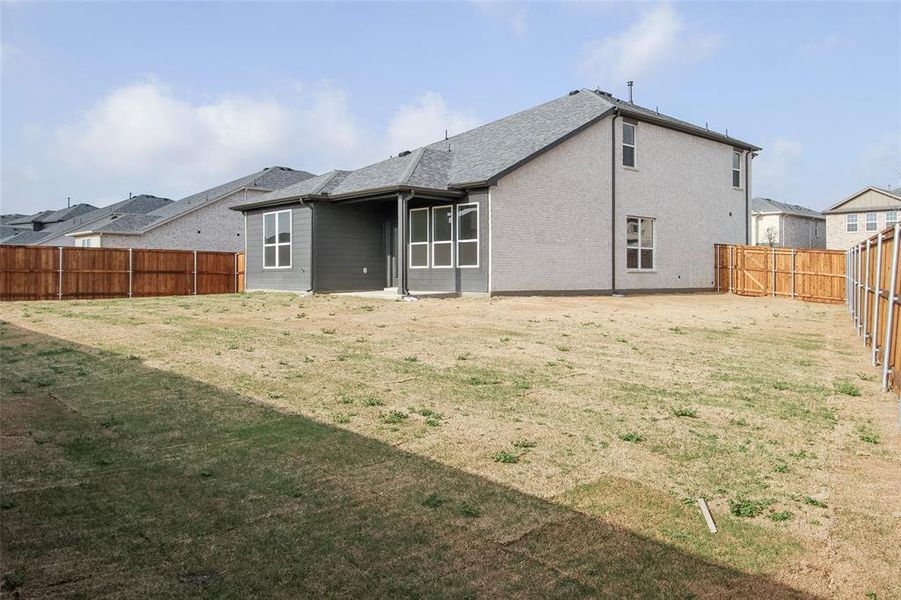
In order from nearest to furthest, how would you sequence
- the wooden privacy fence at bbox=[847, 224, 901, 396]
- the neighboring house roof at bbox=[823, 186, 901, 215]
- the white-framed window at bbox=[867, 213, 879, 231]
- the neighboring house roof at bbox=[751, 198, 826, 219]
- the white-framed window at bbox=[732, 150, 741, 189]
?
the wooden privacy fence at bbox=[847, 224, 901, 396] < the white-framed window at bbox=[732, 150, 741, 189] < the neighboring house roof at bbox=[823, 186, 901, 215] < the white-framed window at bbox=[867, 213, 879, 231] < the neighboring house roof at bbox=[751, 198, 826, 219]

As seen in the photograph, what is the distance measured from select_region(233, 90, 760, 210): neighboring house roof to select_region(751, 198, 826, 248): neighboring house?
31.1 meters

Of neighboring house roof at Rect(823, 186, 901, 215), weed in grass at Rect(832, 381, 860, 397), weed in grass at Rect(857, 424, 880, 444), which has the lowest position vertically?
weed in grass at Rect(857, 424, 880, 444)

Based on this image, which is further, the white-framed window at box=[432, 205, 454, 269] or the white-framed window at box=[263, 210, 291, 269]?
the white-framed window at box=[263, 210, 291, 269]

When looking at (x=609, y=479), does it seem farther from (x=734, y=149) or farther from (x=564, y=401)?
(x=734, y=149)

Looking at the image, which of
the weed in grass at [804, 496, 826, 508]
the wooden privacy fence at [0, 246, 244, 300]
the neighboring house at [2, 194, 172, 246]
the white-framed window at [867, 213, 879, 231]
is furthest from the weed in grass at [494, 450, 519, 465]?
the white-framed window at [867, 213, 879, 231]

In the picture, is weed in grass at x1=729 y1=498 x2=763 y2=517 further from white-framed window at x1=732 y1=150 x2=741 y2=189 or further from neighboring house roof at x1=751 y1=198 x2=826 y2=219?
neighboring house roof at x1=751 y1=198 x2=826 y2=219

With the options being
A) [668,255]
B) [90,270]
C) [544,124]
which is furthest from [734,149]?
[90,270]

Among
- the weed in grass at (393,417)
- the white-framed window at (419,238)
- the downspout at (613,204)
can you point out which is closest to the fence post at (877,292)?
the weed in grass at (393,417)

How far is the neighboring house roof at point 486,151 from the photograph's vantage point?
19219mm

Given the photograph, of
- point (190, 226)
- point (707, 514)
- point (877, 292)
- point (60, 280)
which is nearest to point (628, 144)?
point (877, 292)

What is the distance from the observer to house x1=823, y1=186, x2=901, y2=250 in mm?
48312

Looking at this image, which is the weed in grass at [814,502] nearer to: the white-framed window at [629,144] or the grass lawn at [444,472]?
the grass lawn at [444,472]

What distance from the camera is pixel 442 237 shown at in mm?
20266

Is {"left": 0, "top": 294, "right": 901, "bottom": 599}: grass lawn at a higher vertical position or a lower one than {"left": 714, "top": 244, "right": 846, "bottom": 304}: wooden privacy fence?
lower
